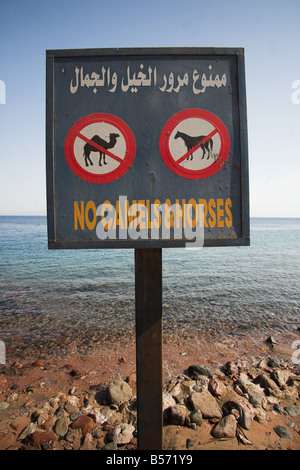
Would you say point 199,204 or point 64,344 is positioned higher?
point 199,204

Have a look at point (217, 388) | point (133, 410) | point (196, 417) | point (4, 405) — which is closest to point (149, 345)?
point (196, 417)

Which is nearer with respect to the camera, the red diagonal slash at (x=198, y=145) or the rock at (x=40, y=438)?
the red diagonal slash at (x=198, y=145)

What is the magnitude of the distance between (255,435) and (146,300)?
310 cm

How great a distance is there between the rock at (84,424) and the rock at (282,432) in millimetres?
2888

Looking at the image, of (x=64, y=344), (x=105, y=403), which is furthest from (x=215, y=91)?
(x=64, y=344)

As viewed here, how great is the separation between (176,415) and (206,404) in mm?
612

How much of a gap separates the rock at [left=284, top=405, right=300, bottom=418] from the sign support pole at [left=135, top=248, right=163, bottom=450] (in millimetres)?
2958

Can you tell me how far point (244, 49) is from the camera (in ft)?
7.70

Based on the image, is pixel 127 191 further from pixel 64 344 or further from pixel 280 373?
pixel 64 344

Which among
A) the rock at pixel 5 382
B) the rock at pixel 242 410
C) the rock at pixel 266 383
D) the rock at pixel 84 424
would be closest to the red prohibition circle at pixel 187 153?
the rock at pixel 242 410

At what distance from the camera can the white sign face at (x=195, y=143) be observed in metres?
2.32

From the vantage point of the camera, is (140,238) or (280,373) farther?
(280,373)

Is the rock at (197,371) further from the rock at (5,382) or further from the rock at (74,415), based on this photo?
the rock at (5,382)

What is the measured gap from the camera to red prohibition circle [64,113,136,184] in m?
2.33
